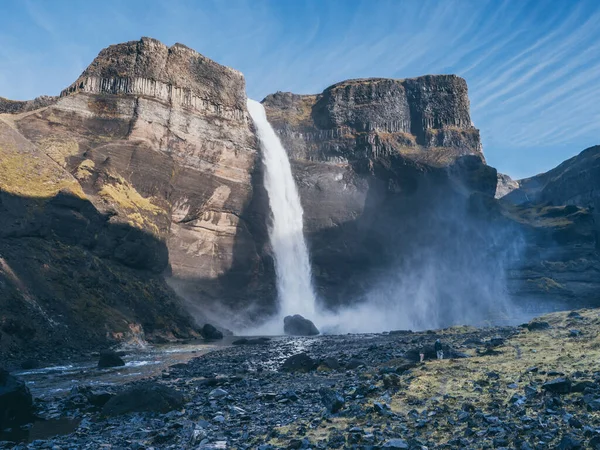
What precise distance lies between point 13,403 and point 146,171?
54167mm

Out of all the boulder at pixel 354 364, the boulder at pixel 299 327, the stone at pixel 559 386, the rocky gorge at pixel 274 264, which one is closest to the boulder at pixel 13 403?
the rocky gorge at pixel 274 264

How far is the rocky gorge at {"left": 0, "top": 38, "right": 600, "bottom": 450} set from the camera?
37.4 feet

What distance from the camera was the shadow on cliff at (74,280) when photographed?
3219 cm

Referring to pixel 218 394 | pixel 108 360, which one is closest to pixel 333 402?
pixel 218 394

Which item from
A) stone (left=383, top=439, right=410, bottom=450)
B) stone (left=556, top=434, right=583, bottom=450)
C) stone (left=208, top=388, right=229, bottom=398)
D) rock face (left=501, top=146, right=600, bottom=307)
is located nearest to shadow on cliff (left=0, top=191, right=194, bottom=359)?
stone (left=208, top=388, right=229, bottom=398)

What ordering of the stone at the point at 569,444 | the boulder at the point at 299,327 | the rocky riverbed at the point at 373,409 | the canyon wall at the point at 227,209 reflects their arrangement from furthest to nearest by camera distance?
the boulder at the point at 299,327 < the canyon wall at the point at 227,209 < the rocky riverbed at the point at 373,409 < the stone at the point at 569,444

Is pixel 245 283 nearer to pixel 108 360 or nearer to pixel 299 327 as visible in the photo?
pixel 299 327

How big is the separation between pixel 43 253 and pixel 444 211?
76.8 metres

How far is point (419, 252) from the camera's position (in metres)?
92.6

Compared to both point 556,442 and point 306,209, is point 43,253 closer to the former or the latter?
point 556,442

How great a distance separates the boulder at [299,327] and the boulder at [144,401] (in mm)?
48681

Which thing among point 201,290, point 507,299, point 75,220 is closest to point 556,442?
point 75,220

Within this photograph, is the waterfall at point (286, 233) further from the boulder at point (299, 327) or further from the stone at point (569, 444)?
the stone at point (569, 444)

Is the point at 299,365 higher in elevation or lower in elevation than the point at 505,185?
lower
